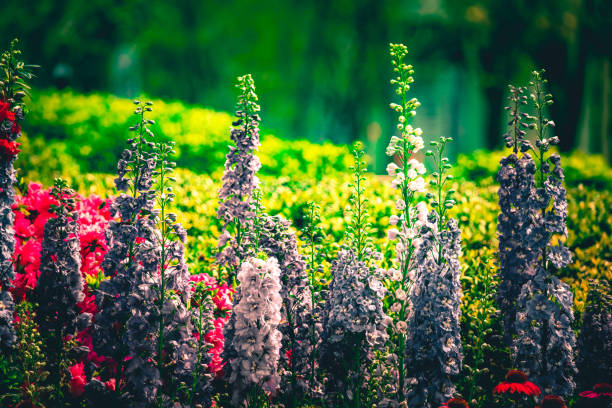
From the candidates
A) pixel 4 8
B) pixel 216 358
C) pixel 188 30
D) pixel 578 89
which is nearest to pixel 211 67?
pixel 188 30

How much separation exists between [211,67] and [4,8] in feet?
22.0

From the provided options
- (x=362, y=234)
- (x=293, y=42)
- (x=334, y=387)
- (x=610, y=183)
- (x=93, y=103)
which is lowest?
(x=334, y=387)

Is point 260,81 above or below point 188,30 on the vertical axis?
below

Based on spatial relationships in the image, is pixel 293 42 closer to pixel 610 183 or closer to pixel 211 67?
pixel 211 67

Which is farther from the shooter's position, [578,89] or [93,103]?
[578,89]

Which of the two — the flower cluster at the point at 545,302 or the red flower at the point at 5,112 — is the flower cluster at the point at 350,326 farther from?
the red flower at the point at 5,112


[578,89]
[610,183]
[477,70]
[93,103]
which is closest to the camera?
A: [610,183]

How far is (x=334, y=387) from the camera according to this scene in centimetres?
333

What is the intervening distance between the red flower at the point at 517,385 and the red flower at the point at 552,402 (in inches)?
3.1

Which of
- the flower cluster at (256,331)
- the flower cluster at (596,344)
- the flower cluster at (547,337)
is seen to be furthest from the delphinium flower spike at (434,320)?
the flower cluster at (596,344)

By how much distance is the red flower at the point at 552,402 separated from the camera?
2.97 m

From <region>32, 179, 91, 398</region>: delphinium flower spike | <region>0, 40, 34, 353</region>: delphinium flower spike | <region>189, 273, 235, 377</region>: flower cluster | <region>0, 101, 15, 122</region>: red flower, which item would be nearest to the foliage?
<region>189, 273, 235, 377</region>: flower cluster

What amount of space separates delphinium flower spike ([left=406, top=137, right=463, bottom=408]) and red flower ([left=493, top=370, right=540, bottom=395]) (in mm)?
273

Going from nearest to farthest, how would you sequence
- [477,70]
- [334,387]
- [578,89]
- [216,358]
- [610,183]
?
[334,387], [216,358], [610,183], [578,89], [477,70]
